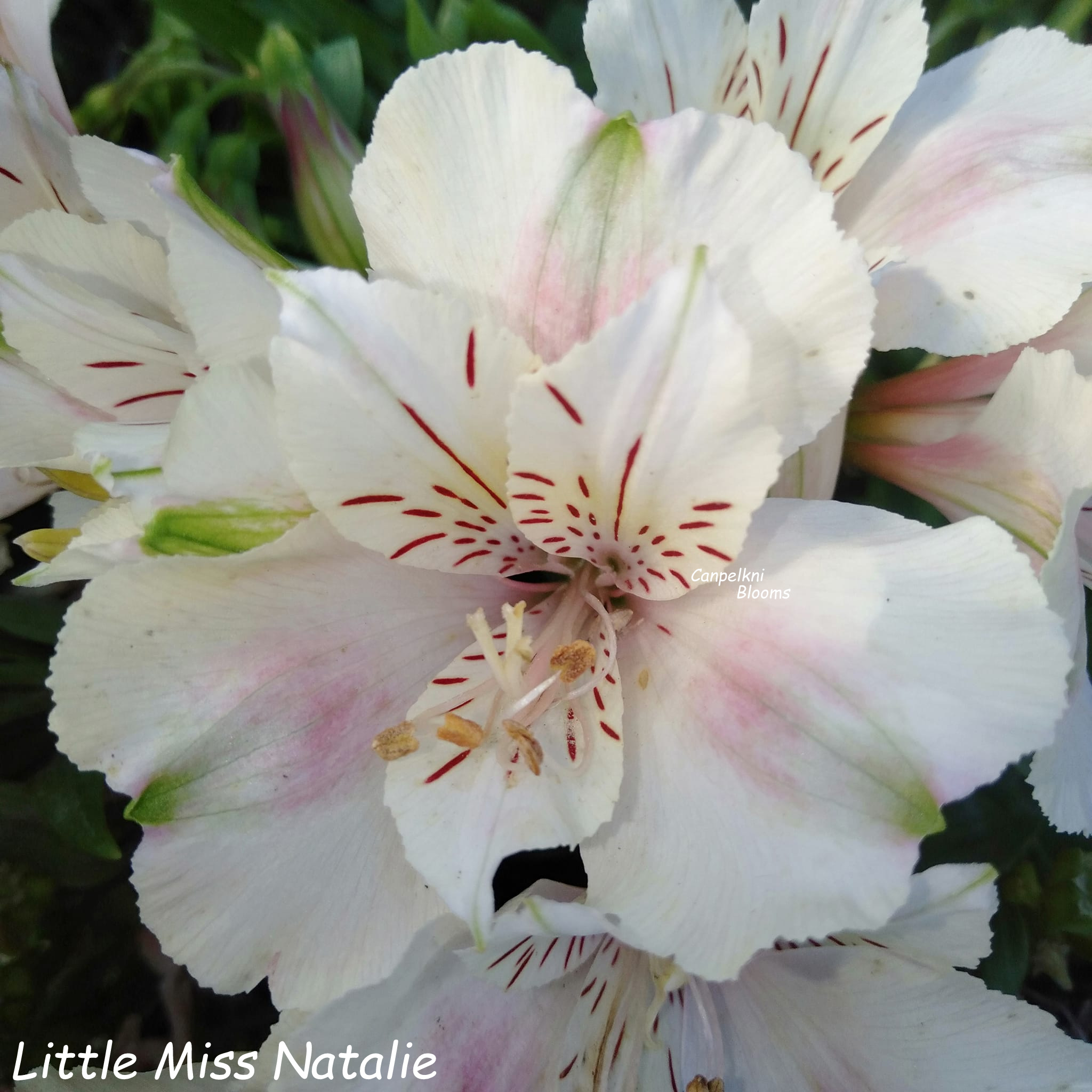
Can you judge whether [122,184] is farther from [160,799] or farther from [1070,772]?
[1070,772]

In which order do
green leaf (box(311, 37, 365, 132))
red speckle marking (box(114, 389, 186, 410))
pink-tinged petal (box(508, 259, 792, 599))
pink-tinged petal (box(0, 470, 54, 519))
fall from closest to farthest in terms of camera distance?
pink-tinged petal (box(508, 259, 792, 599)), red speckle marking (box(114, 389, 186, 410)), pink-tinged petal (box(0, 470, 54, 519)), green leaf (box(311, 37, 365, 132))

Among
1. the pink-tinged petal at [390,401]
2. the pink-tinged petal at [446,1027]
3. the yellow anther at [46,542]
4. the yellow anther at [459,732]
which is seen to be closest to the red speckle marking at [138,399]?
the yellow anther at [46,542]

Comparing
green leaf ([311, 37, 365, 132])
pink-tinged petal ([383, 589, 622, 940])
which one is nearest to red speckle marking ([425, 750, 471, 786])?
pink-tinged petal ([383, 589, 622, 940])

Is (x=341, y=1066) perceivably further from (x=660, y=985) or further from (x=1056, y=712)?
(x=1056, y=712)

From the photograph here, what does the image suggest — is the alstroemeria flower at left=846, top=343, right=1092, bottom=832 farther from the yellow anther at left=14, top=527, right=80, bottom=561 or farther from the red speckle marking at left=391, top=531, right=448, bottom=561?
the yellow anther at left=14, top=527, right=80, bottom=561

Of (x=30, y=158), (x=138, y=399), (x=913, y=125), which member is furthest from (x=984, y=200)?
(x=30, y=158)

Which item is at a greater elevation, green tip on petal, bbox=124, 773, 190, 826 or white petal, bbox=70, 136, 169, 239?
white petal, bbox=70, 136, 169, 239
